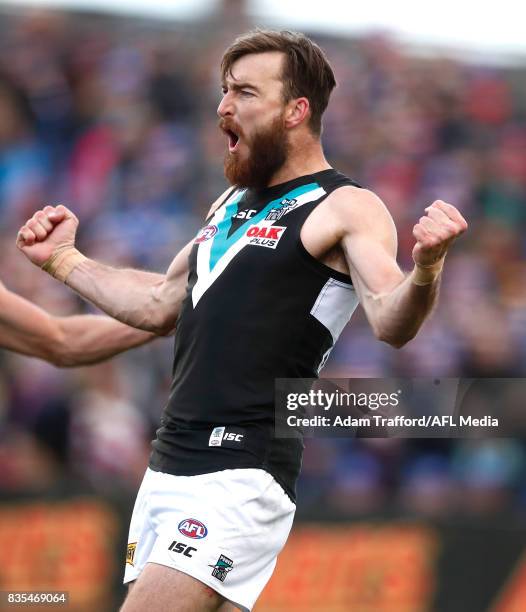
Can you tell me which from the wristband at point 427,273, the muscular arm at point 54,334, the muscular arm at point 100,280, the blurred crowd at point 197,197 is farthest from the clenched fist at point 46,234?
the blurred crowd at point 197,197

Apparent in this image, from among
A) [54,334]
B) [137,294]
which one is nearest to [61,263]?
[137,294]

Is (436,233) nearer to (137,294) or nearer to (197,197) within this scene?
(137,294)

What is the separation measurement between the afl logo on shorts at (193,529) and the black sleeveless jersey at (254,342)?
205 mm

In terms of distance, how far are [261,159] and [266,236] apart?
355mm

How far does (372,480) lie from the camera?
990 centimetres

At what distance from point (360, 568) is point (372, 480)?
106 cm

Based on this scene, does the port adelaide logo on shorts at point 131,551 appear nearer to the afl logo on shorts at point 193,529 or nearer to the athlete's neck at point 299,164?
the afl logo on shorts at point 193,529

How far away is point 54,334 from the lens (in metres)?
5.92

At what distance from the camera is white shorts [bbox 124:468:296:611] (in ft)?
15.1

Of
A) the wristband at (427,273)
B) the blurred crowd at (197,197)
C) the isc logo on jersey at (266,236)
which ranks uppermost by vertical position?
the wristband at (427,273)

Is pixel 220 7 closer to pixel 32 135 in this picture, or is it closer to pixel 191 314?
pixel 32 135

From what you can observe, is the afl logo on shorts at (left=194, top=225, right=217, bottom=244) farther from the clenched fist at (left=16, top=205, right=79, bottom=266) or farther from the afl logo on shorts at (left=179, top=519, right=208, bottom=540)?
the afl logo on shorts at (left=179, top=519, right=208, bottom=540)

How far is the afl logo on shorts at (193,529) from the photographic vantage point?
183 inches

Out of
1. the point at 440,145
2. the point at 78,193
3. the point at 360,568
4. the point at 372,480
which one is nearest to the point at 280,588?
the point at 360,568
